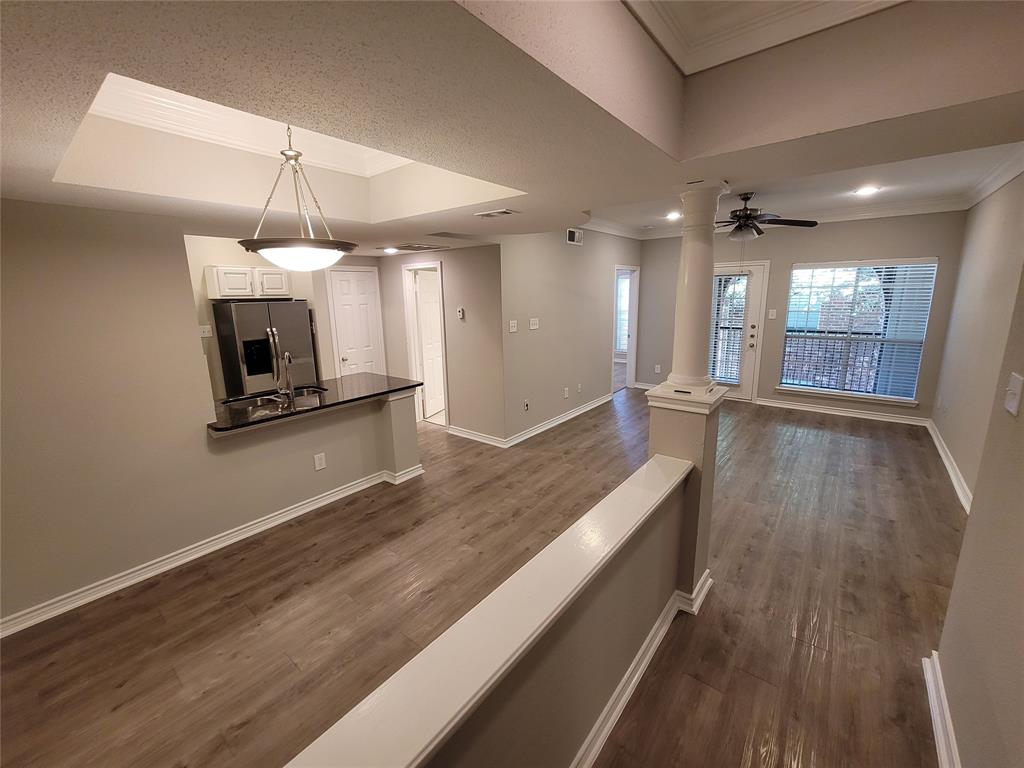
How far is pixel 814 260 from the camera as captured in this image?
515 cm

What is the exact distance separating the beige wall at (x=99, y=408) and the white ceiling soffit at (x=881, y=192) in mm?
3581

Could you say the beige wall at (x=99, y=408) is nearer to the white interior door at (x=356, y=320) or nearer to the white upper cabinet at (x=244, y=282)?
the white upper cabinet at (x=244, y=282)

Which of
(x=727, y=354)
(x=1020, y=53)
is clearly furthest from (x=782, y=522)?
(x=727, y=354)

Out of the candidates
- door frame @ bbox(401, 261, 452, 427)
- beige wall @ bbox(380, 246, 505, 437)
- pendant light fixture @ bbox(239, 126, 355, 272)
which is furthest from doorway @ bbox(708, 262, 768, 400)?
pendant light fixture @ bbox(239, 126, 355, 272)

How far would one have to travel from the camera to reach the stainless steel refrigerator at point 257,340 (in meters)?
4.23

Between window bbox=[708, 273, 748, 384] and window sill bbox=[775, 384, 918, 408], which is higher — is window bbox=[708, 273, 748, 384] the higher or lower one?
the higher one

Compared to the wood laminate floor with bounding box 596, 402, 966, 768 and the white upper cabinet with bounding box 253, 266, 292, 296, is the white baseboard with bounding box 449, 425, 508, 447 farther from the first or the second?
the white upper cabinet with bounding box 253, 266, 292, 296

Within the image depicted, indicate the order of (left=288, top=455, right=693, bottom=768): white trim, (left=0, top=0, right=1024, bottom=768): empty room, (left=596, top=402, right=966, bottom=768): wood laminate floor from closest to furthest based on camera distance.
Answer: (left=288, top=455, right=693, bottom=768): white trim < (left=0, top=0, right=1024, bottom=768): empty room < (left=596, top=402, right=966, bottom=768): wood laminate floor

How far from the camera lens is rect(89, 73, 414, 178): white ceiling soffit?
1.79m

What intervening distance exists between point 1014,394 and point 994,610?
2.14 feet

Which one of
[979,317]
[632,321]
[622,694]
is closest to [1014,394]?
[622,694]

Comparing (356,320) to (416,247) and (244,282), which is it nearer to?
(244,282)

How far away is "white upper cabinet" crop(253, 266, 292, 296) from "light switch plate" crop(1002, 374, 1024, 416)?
5.29 metres

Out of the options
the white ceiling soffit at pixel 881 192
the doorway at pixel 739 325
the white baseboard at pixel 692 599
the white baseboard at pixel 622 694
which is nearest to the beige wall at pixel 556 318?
the white ceiling soffit at pixel 881 192
